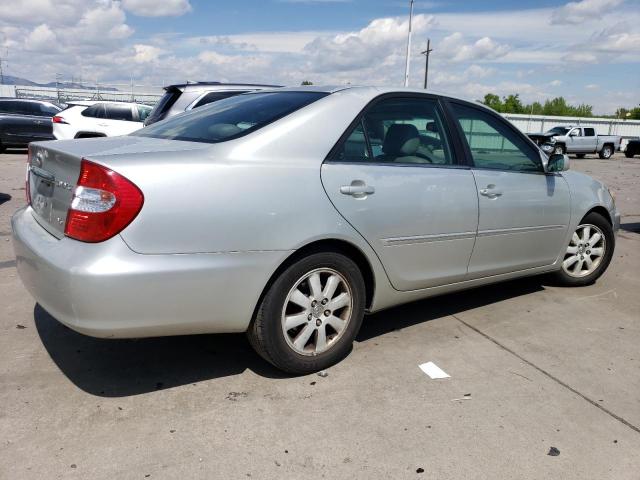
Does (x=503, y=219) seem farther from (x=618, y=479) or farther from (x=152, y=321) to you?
(x=152, y=321)

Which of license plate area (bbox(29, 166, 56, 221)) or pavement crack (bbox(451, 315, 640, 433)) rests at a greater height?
license plate area (bbox(29, 166, 56, 221))

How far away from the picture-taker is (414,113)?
3.62 m

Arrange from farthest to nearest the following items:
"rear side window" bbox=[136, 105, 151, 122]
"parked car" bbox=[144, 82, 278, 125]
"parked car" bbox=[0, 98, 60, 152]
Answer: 1. "parked car" bbox=[0, 98, 60, 152]
2. "rear side window" bbox=[136, 105, 151, 122]
3. "parked car" bbox=[144, 82, 278, 125]

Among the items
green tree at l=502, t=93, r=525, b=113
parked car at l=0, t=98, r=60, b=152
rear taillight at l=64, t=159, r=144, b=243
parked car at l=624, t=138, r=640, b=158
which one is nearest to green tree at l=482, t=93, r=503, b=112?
green tree at l=502, t=93, r=525, b=113

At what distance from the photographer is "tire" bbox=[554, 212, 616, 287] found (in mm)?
4746

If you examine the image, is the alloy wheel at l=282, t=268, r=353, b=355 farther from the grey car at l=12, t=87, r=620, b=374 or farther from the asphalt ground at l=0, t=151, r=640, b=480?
the asphalt ground at l=0, t=151, r=640, b=480

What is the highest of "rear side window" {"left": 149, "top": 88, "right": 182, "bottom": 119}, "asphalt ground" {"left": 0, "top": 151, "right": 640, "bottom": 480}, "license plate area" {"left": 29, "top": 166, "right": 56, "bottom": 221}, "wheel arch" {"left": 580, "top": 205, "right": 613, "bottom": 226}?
"rear side window" {"left": 149, "top": 88, "right": 182, "bottom": 119}

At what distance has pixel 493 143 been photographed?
Answer: 4.02m

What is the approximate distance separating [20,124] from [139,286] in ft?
53.0

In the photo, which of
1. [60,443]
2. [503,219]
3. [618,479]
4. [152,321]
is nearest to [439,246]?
[503,219]

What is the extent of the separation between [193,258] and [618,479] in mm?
2100

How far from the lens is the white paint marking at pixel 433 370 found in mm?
3180

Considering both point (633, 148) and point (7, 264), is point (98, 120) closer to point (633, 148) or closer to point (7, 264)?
point (7, 264)

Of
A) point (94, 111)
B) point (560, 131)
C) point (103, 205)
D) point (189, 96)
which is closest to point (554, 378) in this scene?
point (103, 205)
